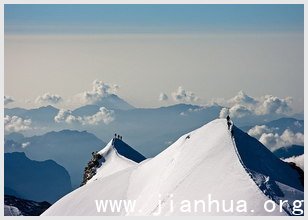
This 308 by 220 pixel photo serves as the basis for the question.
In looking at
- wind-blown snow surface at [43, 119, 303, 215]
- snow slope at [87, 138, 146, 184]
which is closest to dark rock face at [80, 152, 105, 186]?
snow slope at [87, 138, 146, 184]

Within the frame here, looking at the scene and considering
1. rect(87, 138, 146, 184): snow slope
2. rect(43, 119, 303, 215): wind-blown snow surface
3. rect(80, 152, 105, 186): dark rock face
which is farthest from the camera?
rect(80, 152, 105, 186): dark rock face

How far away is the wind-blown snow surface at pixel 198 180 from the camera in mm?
72250

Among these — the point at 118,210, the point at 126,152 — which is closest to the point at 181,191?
the point at 118,210

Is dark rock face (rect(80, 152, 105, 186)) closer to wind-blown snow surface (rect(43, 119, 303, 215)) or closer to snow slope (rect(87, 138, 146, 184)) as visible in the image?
snow slope (rect(87, 138, 146, 184))

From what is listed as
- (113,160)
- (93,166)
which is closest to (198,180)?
(113,160)

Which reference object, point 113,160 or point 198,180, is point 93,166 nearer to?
point 113,160

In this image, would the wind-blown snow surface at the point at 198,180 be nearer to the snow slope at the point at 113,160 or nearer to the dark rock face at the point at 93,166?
the snow slope at the point at 113,160

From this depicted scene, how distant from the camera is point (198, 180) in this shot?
8062 centimetres

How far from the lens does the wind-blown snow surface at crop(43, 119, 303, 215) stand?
72.2 metres

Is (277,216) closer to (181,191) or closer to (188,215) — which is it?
(188,215)

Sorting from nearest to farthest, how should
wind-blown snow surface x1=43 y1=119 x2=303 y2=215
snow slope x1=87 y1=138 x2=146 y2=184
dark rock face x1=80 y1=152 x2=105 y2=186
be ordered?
wind-blown snow surface x1=43 y1=119 x2=303 y2=215 → snow slope x1=87 y1=138 x2=146 y2=184 → dark rock face x1=80 y1=152 x2=105 y2=186

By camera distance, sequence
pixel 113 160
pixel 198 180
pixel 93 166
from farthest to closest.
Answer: pixel 93 166 → pixel 113 160 → pixel 198 180

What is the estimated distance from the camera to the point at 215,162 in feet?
275

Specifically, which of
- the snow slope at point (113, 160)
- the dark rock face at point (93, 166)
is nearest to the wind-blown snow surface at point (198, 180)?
the snow slope at point (113, 160)
